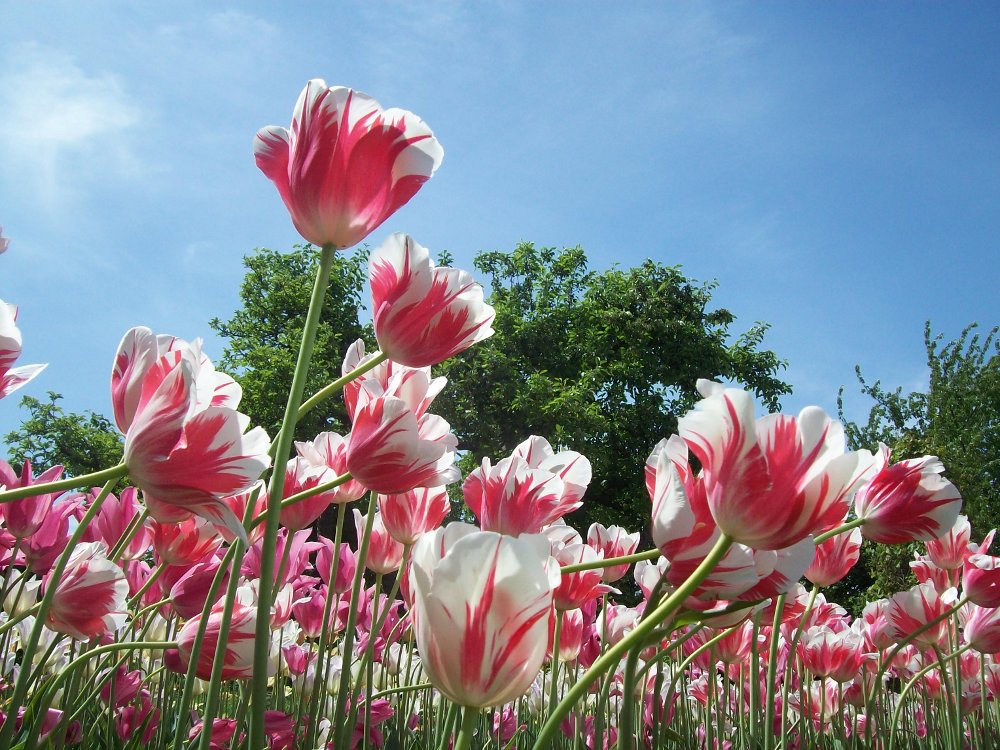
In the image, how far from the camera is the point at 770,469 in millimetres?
704

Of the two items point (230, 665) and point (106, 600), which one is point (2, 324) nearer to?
point (230, 665)

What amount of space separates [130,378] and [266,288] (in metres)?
23.1

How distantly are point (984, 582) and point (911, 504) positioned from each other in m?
1.08

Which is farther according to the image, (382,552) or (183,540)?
(382,552)

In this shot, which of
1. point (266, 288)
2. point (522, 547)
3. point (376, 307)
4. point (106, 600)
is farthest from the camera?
point (266, 288)

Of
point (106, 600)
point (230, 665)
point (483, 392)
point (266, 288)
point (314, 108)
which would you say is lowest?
point (230, 665)

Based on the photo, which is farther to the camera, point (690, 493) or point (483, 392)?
point (483, 392)

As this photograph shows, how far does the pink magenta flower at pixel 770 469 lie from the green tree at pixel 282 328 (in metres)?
19.0

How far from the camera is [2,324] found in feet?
3.09

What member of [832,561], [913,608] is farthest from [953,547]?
[832,561]

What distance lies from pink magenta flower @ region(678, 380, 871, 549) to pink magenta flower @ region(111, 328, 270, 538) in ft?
1.35

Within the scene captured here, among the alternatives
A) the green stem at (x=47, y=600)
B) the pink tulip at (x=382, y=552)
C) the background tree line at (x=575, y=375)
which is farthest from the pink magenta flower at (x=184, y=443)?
the background tree line at (x=575, y=375)

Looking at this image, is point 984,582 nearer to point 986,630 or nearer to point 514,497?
point 986,630

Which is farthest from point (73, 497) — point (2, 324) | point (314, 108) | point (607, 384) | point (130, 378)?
point (607, 384)
